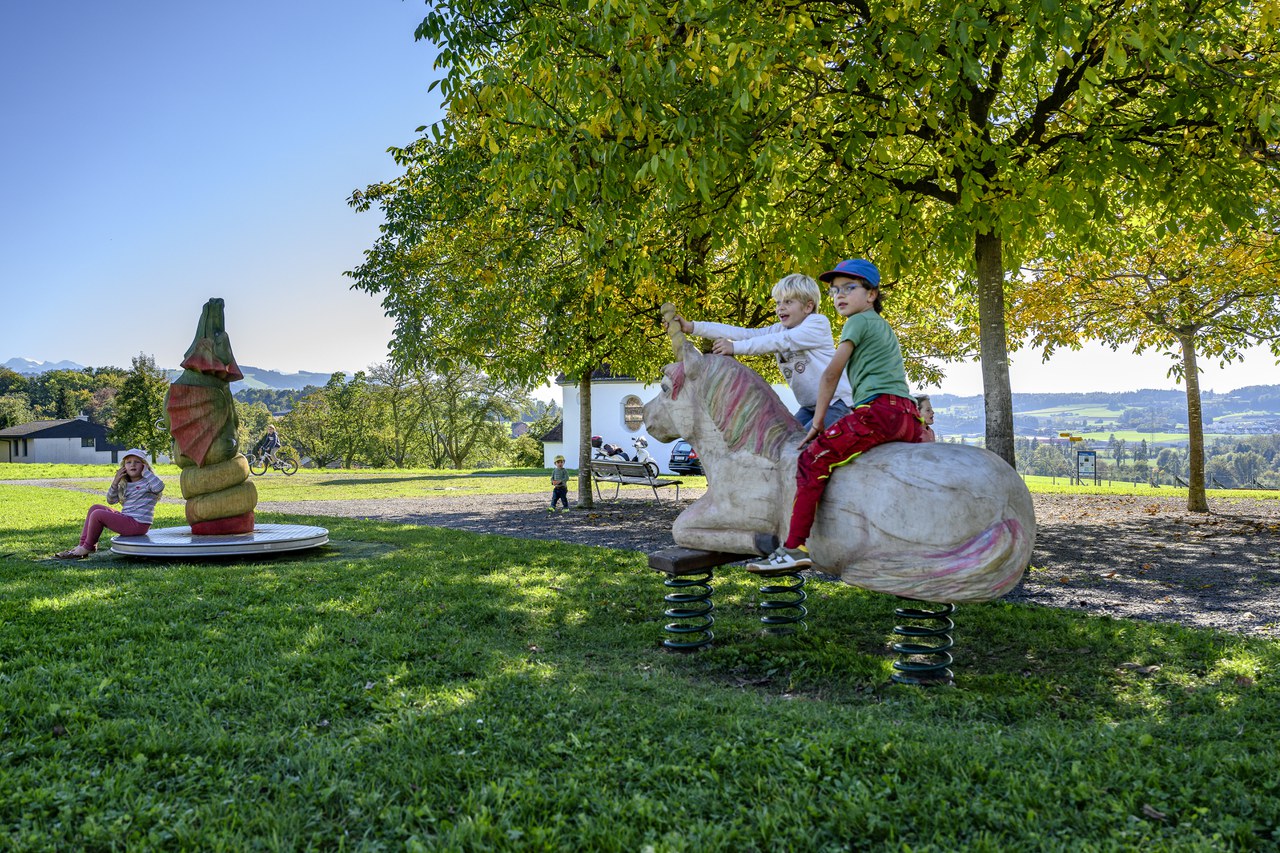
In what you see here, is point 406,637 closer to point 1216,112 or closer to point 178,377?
point 178,377

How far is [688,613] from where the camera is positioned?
5945 mm

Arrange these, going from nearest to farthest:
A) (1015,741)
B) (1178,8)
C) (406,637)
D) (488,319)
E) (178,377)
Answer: (1015,741)
(406,637)
(1178,8)
(178,377)
(488,319)

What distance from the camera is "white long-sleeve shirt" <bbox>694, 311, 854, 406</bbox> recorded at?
5312 mm

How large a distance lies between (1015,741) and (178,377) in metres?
9.67

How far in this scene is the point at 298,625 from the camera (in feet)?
19.9

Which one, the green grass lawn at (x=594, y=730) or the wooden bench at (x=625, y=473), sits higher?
the wooden bench at (x=625, y=473)

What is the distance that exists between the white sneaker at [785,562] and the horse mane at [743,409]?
68 cm

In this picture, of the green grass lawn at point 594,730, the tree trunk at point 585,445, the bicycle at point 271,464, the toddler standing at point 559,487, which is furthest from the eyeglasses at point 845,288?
the bicycle at point 271,464

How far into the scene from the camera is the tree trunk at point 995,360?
27.8ft

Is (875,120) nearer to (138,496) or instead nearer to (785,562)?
(785,562)

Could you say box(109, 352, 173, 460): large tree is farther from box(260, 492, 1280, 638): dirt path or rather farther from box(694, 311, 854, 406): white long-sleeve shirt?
box(694, 311, 854, 406): white long-sleeve shirt

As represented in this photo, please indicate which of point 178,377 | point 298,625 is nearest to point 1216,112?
point 298,625

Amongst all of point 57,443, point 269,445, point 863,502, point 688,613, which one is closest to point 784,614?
point 688,613

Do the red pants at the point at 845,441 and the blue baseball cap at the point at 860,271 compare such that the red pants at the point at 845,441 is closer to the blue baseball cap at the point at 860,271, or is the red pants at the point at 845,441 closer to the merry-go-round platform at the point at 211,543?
the blue baseball cap at the point at 860,271
